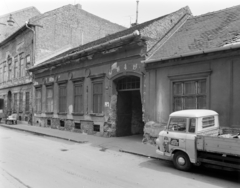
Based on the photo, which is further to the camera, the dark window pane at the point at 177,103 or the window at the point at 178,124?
the dark window pane at the point at 177,103

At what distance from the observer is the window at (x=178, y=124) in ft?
23.6

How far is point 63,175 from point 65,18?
19.9 m

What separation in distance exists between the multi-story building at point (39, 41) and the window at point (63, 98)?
524cm

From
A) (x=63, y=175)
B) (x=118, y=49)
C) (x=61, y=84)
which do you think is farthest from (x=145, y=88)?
(x=61, y=84)

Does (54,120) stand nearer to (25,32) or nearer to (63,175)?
(25,32)

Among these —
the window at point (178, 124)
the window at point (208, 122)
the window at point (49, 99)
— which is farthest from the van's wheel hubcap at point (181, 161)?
the window at point (49, 99)

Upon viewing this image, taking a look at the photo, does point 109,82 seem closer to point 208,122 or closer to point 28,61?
point 208,122

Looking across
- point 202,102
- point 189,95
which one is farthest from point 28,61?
point 202,102

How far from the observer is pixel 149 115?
432 inches

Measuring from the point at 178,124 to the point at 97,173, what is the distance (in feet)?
9.88

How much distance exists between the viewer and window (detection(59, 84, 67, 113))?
17.2 metres

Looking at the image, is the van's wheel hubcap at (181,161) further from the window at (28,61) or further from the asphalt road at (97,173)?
the window at (28,61)

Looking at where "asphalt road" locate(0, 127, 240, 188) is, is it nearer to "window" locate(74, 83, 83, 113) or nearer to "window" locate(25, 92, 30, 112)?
"window" locate(74, 83, 83, 113)

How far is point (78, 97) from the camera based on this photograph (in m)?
15.9
